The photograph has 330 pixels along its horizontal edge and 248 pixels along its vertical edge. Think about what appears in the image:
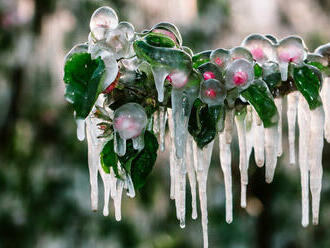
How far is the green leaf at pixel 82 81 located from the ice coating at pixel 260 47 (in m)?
0.22

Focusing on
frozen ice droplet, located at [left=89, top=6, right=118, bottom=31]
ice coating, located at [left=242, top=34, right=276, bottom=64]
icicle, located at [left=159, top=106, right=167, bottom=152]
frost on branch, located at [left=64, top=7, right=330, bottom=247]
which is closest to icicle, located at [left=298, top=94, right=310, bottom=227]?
frost on branch, located at [left=64, top=7, right=330, bottom=247]

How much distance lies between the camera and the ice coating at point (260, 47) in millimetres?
835

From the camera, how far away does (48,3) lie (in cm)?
427

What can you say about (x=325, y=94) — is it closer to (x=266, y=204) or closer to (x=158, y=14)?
(x=158, y=14)

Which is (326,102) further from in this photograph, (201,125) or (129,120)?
(129,120)

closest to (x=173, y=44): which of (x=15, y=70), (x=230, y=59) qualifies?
(x=230, y=59)

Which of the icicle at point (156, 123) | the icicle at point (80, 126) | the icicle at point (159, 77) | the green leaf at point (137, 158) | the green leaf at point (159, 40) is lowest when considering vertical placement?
the green leaf at point (137, 158)

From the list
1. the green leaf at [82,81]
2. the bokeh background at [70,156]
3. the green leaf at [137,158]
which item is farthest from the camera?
the bokeh background at [70,156]

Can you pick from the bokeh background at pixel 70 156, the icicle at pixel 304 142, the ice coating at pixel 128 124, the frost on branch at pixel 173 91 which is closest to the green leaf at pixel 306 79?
the frost on branch at pixel 173 91

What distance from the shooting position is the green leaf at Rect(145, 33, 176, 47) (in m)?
0.78

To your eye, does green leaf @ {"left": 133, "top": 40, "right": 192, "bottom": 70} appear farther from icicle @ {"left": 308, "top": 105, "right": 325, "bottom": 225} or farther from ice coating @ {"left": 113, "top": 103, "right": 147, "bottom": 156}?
icicle @ {"left": 308, "top": 105, "right": 325, "bottom": 225}

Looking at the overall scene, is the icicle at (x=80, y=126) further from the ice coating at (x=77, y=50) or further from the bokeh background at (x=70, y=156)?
the bokeh background at (x=70, y=156)

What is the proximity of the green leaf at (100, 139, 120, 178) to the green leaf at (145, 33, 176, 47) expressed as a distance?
17cm

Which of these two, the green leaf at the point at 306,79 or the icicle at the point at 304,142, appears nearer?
the green leaf at the point at 306,79
